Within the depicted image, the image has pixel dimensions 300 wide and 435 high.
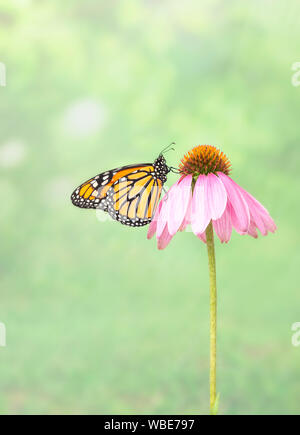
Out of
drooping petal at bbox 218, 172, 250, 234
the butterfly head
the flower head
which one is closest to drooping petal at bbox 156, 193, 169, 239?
the flower head

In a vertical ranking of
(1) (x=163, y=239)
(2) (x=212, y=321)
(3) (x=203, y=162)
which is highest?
(3) (x=203, y=162)

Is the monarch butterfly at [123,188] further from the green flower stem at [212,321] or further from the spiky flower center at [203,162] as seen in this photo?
the green flower stem at [212,321]

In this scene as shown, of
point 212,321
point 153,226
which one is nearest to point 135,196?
point 153,226

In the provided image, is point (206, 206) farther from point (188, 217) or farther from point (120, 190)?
point (120, 190)

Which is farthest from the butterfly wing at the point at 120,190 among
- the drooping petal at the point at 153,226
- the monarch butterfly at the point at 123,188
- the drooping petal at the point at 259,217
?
the drooping petal at the point at 259,217

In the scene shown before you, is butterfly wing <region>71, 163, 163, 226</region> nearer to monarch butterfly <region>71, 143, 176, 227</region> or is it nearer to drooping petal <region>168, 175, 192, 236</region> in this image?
monarch butterfly <region>71, 143, 176, 227</region>

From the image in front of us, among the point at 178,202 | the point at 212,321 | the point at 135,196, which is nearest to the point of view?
the point at 212,321

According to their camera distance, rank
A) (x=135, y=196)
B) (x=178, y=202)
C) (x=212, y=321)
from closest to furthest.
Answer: (x=212, y=321) → (x=178, y=202) → (x=135, y=196)
